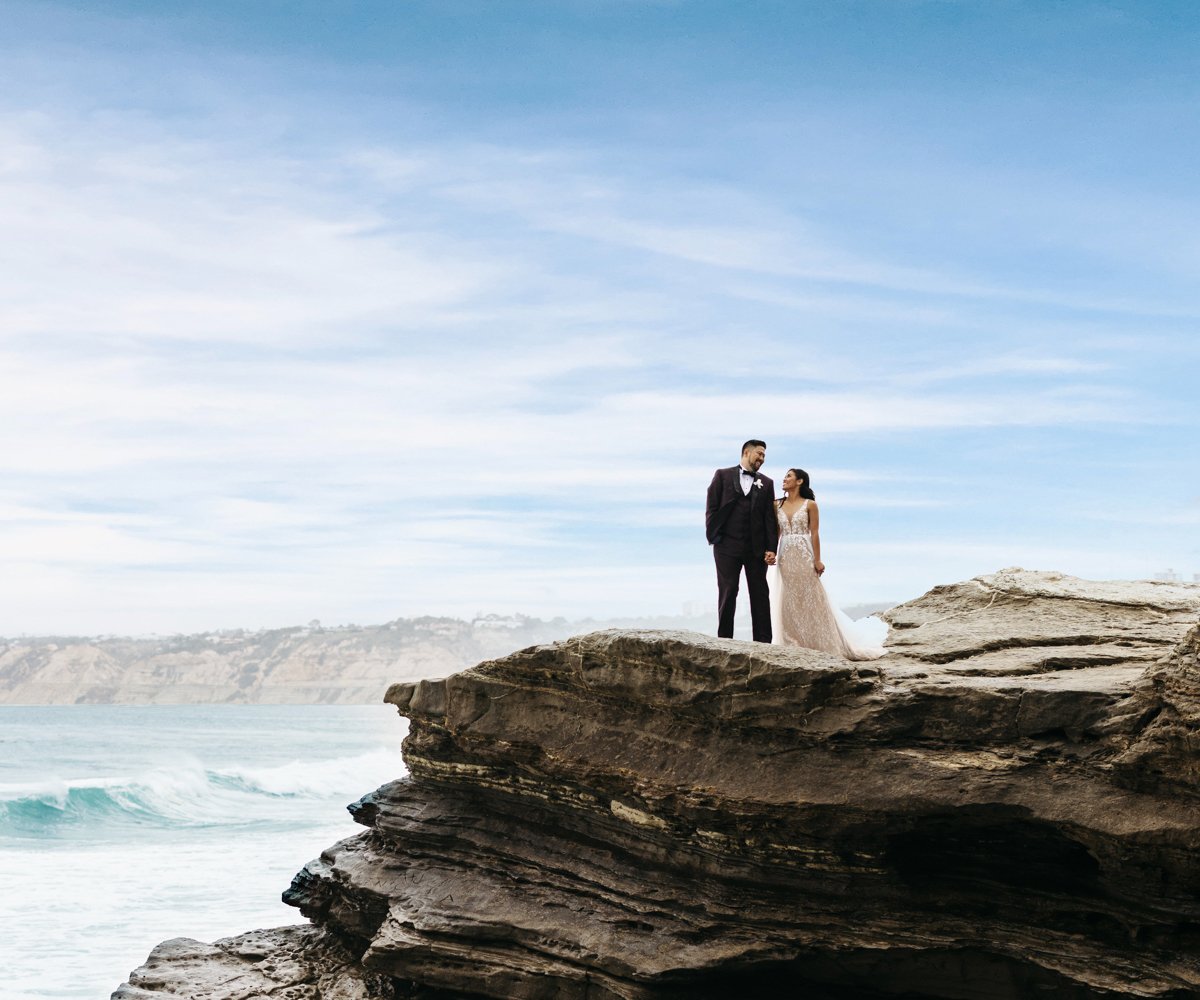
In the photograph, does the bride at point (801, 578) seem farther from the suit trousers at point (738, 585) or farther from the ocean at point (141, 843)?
the ocean at point (141, 843)

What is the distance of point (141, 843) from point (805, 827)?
77.5ft

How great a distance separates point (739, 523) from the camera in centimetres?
1151

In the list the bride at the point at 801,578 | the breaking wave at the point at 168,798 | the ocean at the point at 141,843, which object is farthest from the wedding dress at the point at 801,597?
the breaking wave at the point at 168,798

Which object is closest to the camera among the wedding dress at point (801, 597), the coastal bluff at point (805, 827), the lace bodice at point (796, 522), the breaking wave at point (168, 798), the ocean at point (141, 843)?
the coastal bluff at point (805, 827)

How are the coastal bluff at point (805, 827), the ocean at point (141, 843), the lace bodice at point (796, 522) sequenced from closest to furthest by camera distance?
the coastal bluff at point (805, 827)
the lace bodice at point (796, 522)
the ocean at point (141, 843)

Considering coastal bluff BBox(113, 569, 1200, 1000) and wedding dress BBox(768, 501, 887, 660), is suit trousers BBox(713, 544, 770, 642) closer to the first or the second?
wedding dress BBox(768, 501, 887, 660)

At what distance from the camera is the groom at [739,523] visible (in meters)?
11.5

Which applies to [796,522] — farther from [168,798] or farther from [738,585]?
[168,798]

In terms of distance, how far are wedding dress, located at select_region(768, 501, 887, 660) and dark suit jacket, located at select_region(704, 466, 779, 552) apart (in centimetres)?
10

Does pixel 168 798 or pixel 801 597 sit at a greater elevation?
pixel 801 597

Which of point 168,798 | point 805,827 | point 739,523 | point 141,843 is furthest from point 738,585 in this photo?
point 168,798

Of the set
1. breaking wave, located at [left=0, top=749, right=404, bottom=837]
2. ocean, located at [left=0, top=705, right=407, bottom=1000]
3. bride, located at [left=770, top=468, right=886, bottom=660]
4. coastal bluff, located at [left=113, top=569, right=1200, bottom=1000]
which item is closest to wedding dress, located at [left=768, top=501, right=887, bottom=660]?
bride, located at [left=770, top=468, right=886, bottom=660]

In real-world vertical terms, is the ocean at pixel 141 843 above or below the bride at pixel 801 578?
below

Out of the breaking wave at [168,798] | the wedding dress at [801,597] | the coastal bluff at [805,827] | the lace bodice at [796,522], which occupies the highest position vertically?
the lace bodice at [796,522]
